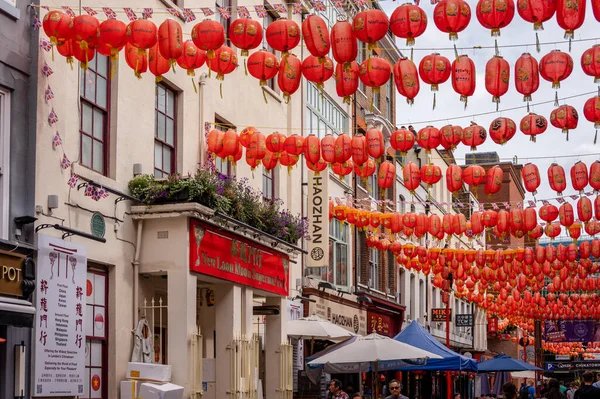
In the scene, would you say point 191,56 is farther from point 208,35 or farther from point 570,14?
point 570,14

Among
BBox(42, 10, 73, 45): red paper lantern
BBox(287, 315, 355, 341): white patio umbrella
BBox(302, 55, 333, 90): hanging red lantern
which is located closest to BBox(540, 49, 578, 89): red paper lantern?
BBox(302, 55, 333, 90): hanging red lantern

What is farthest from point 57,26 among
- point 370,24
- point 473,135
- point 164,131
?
point 473,135

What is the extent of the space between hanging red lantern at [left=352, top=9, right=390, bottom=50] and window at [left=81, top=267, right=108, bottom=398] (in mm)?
5829

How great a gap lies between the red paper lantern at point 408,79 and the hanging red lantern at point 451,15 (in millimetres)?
1407

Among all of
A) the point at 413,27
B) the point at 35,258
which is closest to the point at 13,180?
the point at 35,258

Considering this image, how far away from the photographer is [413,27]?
14.6 meters

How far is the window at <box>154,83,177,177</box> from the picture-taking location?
1869 cm

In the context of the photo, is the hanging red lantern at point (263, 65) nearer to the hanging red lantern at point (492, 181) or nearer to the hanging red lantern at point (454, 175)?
the hanging red lantern at point (492, 181)

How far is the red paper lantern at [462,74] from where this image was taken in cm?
1625

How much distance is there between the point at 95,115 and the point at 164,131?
8.62ft

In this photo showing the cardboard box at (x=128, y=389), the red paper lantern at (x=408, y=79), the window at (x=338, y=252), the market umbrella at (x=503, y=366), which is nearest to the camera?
the red paper lantern at (x=408, y=79)

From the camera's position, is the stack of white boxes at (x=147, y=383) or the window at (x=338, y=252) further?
the window at (x=338, y=252)

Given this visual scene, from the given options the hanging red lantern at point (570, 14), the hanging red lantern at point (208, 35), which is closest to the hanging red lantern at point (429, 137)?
the hanging red lantern at point (570, 14)

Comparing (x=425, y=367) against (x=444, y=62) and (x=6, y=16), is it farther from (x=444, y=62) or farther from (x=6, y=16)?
(x=6, y=16)
